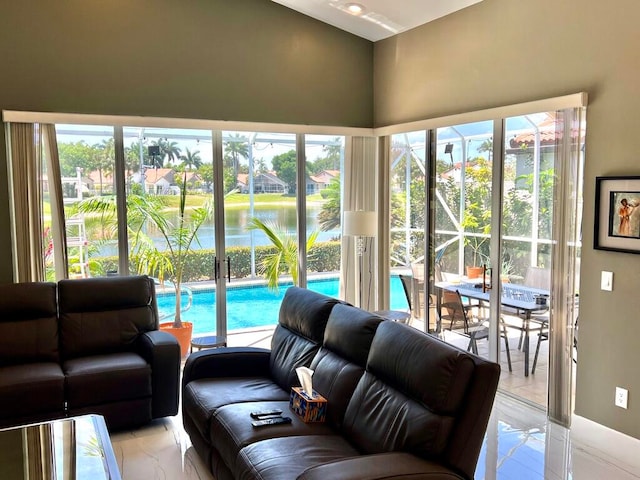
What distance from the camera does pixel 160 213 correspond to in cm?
504

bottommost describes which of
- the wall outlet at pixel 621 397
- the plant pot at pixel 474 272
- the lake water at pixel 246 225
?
the wall outlet at pixel 621 397

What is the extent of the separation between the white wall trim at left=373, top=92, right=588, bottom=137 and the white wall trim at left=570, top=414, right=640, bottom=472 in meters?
2.18

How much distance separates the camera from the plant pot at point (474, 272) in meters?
4.64

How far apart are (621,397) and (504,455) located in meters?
0.86

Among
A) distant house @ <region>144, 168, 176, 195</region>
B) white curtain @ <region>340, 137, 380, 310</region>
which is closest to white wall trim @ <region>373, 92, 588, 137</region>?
white curtain @ <region>340, 137, 380, 310</region>

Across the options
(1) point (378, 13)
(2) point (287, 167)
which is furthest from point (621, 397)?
(1) point (378, 13)

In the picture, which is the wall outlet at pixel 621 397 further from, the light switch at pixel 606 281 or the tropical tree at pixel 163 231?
the tropical tree at pixel 163 231

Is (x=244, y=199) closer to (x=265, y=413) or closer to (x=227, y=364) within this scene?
(x=227, y=364)

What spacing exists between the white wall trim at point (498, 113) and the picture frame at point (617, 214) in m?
0.56

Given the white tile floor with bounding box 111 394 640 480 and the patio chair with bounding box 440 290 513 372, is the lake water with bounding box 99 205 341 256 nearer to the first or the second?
the patio chair with bounding box 440 290 513 372

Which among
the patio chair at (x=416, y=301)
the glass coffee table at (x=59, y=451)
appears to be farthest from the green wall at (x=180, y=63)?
the glass coffee table at (x=59, y=451)

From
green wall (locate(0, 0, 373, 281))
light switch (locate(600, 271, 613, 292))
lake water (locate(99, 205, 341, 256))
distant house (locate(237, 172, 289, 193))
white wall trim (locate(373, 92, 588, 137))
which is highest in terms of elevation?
green wall (locate(0, 0, 373, 281))

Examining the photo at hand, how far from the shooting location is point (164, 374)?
12.6 ft

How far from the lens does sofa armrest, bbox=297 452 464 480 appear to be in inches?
80.2
